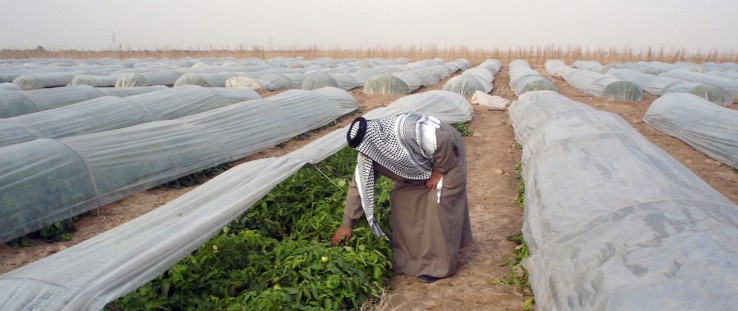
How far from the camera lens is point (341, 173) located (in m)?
6.24

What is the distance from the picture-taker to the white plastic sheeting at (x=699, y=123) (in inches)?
299

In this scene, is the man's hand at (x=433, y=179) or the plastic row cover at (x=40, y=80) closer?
the man's hand at (x=433, y=179)

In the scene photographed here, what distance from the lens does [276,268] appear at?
370 cm

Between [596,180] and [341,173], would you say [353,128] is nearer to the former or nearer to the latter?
[596,180]

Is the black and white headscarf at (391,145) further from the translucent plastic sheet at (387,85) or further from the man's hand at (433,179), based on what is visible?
the translucent plastic sheet at (387,85)

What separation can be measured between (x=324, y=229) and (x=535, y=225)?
1708 mm

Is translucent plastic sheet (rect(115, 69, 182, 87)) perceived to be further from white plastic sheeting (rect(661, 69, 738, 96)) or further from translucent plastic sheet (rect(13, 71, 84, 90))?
white plastic sheeting (rect(661, 69, 738, 96))

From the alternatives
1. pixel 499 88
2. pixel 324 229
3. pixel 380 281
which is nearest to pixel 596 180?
pixel 380 281

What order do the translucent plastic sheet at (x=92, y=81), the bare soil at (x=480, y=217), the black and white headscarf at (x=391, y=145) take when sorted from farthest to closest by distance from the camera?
the translucent plastic sheet at (x=92, y=81), the bare soil at (x=480, y=217), the black and white headscarf at (x=391, y=145)

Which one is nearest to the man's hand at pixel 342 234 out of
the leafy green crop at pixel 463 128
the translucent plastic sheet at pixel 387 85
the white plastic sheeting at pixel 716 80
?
the leafy green crop at pixel 463 128

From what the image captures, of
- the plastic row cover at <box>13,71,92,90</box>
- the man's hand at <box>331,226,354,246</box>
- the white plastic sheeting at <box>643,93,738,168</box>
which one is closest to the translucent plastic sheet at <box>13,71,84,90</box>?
the plastic row cover at <box>13,71,92,90</box>

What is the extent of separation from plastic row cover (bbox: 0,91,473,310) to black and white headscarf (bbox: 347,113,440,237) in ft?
3.82

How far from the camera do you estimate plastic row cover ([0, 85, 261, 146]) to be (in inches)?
278

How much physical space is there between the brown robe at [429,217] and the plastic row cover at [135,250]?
1.05 m
